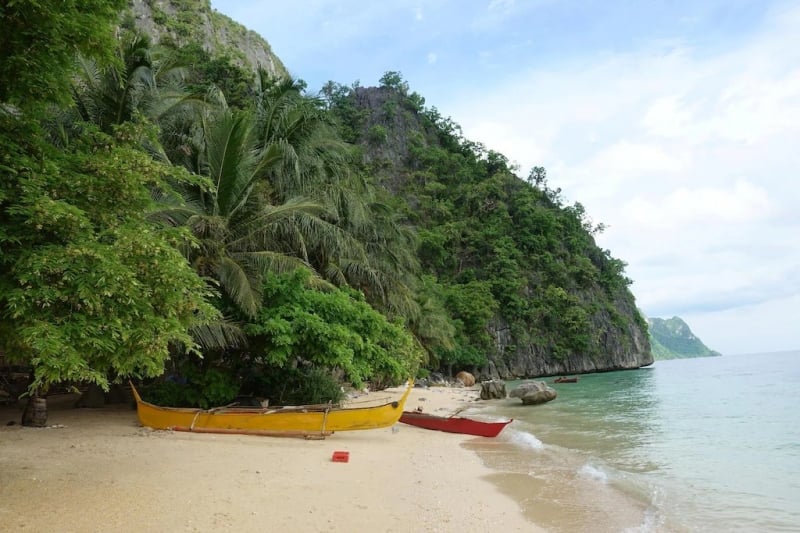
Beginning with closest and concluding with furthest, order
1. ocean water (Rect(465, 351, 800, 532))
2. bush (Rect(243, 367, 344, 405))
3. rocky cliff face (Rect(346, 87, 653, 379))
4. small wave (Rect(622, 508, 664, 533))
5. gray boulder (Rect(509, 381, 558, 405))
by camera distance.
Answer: small wave (Rect(622, 508, 664, 533)) → ocean water (Rect(465, 351, 800, 532)) → bush (Rect(243, 367, 344, 405)) → gray boulder (Rect(509, 381, 558, 405)) → rocky cliff face (Rect(346, 87, 653, 379))

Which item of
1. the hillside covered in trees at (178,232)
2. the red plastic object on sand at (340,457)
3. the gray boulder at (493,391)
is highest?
the hillside covered in trees at (178,232)

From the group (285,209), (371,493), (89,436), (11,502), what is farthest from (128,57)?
(371,493)

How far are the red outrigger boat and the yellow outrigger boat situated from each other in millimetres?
3282

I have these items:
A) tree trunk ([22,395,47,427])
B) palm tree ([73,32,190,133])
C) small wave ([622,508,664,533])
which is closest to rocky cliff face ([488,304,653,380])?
palm tree ([73,32,190,133])

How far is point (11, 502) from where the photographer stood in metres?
4.70

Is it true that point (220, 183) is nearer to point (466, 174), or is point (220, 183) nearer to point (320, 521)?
point (320, 521)

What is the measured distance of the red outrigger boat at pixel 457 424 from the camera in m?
11.9

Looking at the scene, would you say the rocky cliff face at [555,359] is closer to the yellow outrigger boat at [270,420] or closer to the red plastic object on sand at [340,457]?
the yellow outrigger boat at [270,420]

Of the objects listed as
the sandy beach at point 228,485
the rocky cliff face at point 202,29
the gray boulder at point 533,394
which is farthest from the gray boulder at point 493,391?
the rocky cliff face at point 202,29

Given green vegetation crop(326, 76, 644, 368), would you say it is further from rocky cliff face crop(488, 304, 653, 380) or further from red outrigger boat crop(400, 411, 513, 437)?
red outrigger boat crop(400, 411, 513, 437)

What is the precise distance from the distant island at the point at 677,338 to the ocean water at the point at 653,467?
16911 centimetres

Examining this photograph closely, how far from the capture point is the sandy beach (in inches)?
184

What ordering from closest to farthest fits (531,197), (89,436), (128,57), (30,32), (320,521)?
(30,32) < (320,521) < (89,436) < (128,57) < (531,197)

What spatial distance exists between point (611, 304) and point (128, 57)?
53.7 m
